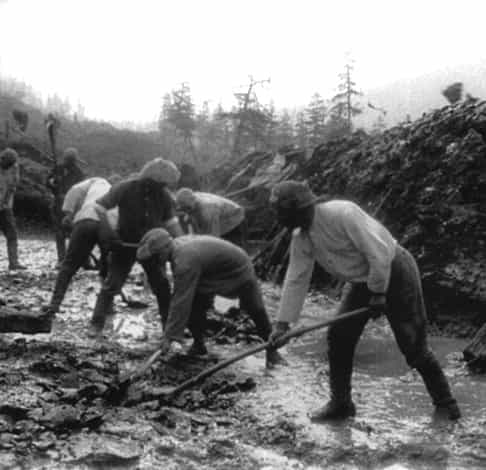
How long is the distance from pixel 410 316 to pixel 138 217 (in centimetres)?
362

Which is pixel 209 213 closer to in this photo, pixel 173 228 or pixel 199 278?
pixel 173 228

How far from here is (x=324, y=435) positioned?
15.1 ft

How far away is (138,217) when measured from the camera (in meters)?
7.43

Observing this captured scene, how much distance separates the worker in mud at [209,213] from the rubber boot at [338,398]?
3.83 metres

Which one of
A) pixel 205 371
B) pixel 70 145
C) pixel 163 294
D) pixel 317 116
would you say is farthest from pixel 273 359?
pixel 317 116

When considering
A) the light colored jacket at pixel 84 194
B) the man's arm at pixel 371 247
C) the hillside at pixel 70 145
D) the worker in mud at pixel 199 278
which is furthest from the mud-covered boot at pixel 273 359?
the hillside at pixel 70 145

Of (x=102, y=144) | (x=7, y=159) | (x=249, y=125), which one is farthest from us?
(x=249, y=125)

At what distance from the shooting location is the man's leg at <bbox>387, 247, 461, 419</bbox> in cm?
471

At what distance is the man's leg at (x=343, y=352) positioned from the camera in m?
4.84

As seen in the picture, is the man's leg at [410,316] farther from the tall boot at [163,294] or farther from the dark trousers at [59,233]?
the dark trousers at [59,233]

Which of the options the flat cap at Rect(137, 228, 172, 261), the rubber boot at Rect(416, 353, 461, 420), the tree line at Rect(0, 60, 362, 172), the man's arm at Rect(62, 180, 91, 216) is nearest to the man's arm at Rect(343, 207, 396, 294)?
the rubber boot at Rect(416, 353, 461, 420)

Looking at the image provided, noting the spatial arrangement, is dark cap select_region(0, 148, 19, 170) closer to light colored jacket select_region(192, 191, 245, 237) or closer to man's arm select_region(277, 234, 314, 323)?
light colored jacket select_region(192, 191, 245, 237)

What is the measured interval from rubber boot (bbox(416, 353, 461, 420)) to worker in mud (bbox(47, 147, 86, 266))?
825 cm

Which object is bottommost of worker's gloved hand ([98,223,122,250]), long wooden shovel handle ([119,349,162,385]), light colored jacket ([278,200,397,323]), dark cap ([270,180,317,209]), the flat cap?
long wooden shovel handle ([119,349,162,385])
